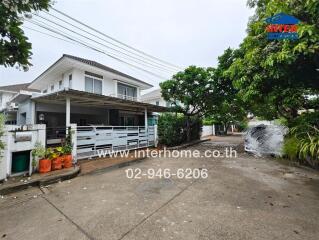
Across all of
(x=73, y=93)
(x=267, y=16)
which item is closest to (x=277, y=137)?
(x=267, y=16)

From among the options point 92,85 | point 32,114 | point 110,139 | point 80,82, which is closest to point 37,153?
point 110,139

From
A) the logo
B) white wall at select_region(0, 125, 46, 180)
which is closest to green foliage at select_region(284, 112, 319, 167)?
the logo

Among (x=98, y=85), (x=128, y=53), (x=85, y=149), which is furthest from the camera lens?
(x=98, y=85)

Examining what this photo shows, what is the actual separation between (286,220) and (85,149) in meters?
6.85

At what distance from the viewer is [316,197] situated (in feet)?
12.5

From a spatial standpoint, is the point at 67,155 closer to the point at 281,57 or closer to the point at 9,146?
the point at 9,146

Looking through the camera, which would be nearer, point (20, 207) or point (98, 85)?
point (20, 207)

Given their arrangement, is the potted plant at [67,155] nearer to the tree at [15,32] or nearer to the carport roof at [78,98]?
the carport roof at [78,98]

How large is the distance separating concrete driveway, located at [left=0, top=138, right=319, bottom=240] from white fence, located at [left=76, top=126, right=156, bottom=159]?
2.30 metres

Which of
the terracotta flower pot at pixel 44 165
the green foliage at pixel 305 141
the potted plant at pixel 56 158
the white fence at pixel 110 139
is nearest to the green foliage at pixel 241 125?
the white fence at pixel 110 139

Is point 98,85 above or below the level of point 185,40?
below

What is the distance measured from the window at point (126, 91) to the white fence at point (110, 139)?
4489mm

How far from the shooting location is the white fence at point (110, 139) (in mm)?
7234

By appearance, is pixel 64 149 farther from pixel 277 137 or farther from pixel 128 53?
pixel 277 137
